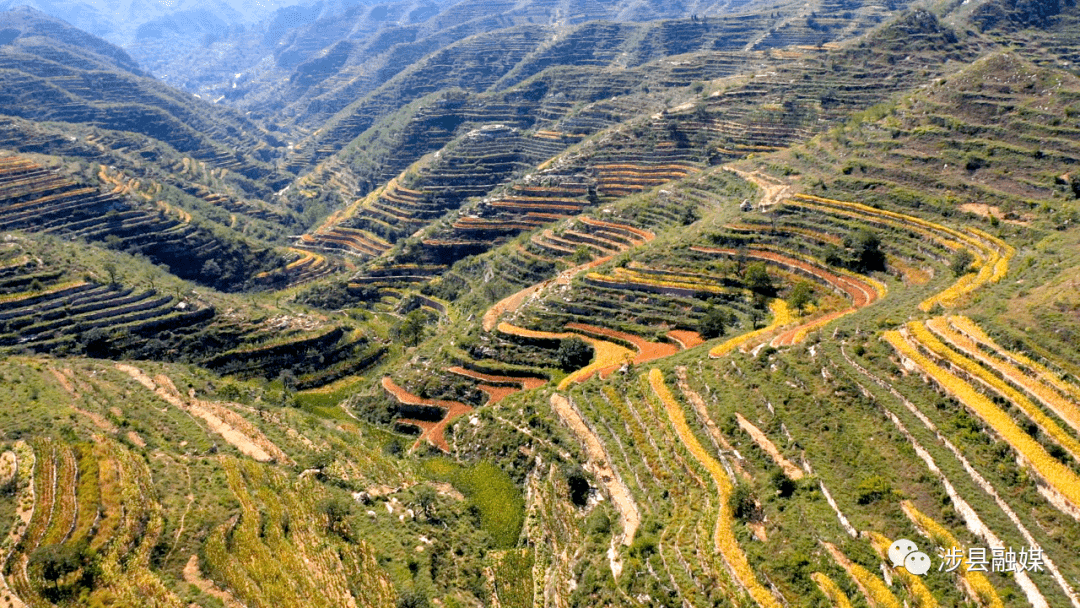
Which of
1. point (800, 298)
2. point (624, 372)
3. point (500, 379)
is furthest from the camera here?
point (500, 379)

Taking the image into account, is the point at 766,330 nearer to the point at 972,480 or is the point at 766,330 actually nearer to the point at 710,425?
the point at 710,425

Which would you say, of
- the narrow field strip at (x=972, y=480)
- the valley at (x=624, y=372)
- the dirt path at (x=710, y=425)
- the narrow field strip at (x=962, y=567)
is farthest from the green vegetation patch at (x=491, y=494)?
the narrow field strip at (x=972, y=480)

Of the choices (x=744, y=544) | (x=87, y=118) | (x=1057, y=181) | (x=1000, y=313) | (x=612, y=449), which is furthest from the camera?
(x=87, y=118)

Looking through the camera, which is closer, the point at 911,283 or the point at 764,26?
the point at 911,283

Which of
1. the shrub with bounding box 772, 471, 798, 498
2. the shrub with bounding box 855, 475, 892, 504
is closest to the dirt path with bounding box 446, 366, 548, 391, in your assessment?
the shrub with bounding box 772, 471, 798, 498

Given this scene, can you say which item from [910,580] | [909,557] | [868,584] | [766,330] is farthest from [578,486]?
[766,330]

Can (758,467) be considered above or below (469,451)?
above

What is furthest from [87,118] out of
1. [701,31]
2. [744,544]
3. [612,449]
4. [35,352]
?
[744,544]

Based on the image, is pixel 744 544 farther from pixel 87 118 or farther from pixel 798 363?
pixel 87 118
